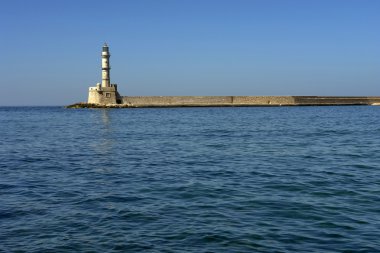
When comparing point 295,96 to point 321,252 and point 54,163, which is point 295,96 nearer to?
point 54,163

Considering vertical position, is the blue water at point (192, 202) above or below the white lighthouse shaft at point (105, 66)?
below

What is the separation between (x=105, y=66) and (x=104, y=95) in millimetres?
5434

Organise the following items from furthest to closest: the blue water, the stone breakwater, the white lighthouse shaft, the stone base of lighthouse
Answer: the stone breakwater < the stone base of lighthouse < the white lighthouse shaft < the blue water

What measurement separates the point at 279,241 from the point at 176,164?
849cm

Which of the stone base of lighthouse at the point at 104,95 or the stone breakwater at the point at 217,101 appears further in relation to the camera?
the stone breakwater at the point at 217,101

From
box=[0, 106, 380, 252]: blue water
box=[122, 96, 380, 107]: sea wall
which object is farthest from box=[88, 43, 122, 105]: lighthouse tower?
box=[0, 106, 380, 252]: blue water

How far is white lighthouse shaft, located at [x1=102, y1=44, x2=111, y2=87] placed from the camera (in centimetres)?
8319

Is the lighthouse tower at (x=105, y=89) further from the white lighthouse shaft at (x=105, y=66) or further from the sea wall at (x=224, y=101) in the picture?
the sea wall at (x=224, y=101)

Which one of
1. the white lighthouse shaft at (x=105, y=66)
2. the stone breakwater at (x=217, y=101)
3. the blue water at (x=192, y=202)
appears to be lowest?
the blue water at (x=192, y=202)

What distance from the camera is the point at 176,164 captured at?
49.9 ft

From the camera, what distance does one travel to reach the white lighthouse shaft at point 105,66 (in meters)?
83.2

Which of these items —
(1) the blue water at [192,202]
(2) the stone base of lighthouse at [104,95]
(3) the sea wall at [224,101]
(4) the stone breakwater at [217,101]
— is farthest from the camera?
(3) the sea wall at [224,101]

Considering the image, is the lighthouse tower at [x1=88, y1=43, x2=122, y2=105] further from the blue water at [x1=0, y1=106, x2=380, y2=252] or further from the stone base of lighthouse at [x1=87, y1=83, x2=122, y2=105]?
the blue water at [x1=0, y1=106, x2=380, y2=252]

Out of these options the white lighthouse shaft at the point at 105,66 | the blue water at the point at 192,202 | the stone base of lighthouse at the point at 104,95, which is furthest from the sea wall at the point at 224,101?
the blue water at the point at 192,202
